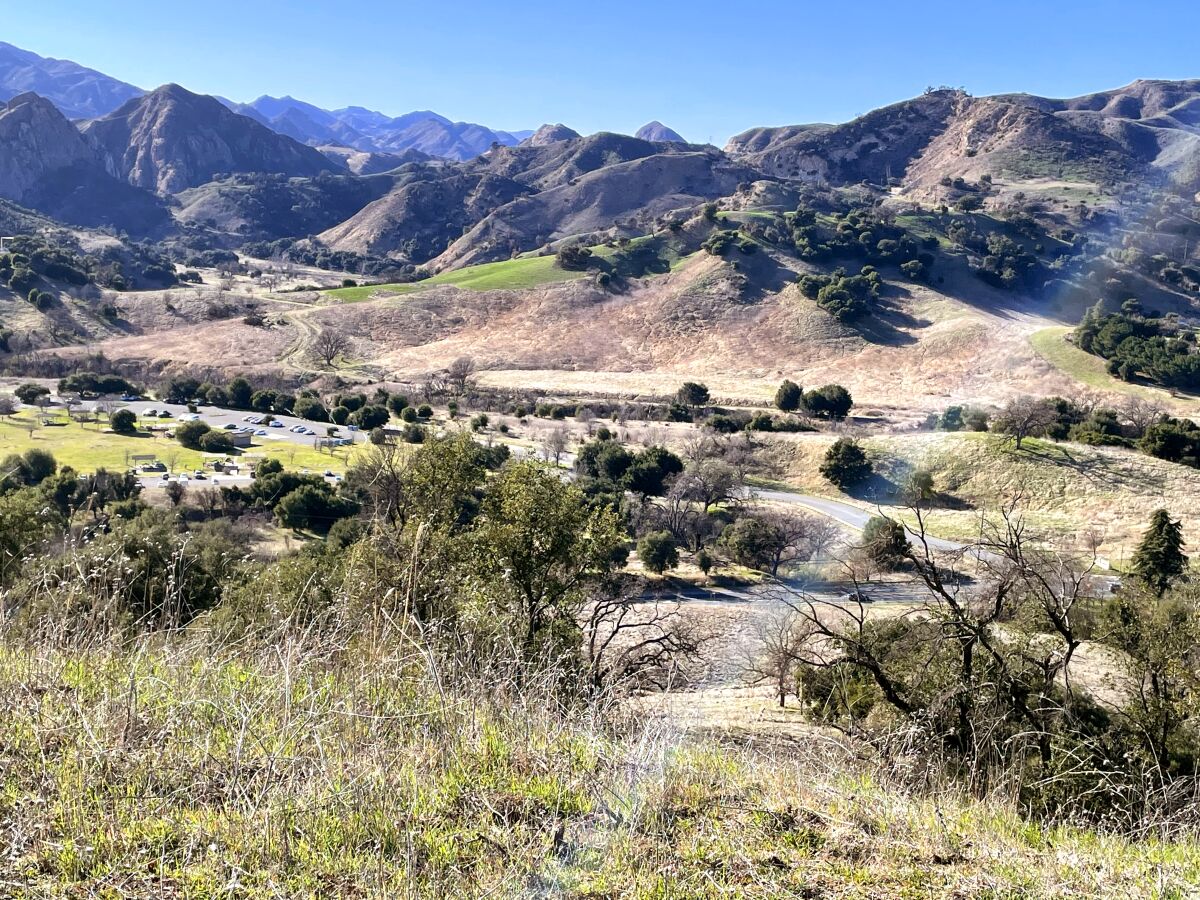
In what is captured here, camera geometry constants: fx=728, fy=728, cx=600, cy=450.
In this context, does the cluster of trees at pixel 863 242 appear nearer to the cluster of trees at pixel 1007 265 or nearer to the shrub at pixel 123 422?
the cluster of trees at pixel 1007 265

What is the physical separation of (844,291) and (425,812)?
67.5 metres

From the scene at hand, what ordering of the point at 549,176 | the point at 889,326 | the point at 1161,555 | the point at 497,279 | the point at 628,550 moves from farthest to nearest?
1. the point at 549,176
2. the point at 497,279
3. the point at 889,326
4. the point at 628,550
5. the point at 1161,555

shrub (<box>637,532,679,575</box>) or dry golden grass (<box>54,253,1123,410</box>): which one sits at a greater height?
dry golden grass (<box>54,253,1123,410</box>)

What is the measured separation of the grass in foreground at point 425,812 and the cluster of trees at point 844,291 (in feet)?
209

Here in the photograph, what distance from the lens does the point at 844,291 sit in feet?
212

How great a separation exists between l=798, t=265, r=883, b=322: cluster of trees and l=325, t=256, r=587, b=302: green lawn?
23257mm

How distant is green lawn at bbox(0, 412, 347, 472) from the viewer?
30034 millimetres

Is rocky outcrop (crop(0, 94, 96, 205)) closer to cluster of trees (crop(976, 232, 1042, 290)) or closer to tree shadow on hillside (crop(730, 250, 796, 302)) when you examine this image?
tree shadow on hillside (crop(730, 250, 796, 302))

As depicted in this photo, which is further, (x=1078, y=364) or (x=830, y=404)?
(x=1078, y=364)

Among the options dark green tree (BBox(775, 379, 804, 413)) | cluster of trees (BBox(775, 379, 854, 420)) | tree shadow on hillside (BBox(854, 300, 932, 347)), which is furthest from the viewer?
tree shadow on hillside (BBox(854, 300, 932, 347))

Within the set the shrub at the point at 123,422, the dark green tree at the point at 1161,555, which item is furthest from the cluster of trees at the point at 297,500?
the dark green tree at the point at 1161,555

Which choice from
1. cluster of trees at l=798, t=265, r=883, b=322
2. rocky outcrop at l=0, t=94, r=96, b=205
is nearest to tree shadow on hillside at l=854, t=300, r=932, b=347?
cluster of trees at l=798, t=265, r=883, b=322

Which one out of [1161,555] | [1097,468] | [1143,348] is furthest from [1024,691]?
[1143,348]

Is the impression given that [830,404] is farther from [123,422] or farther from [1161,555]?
[123,422]
